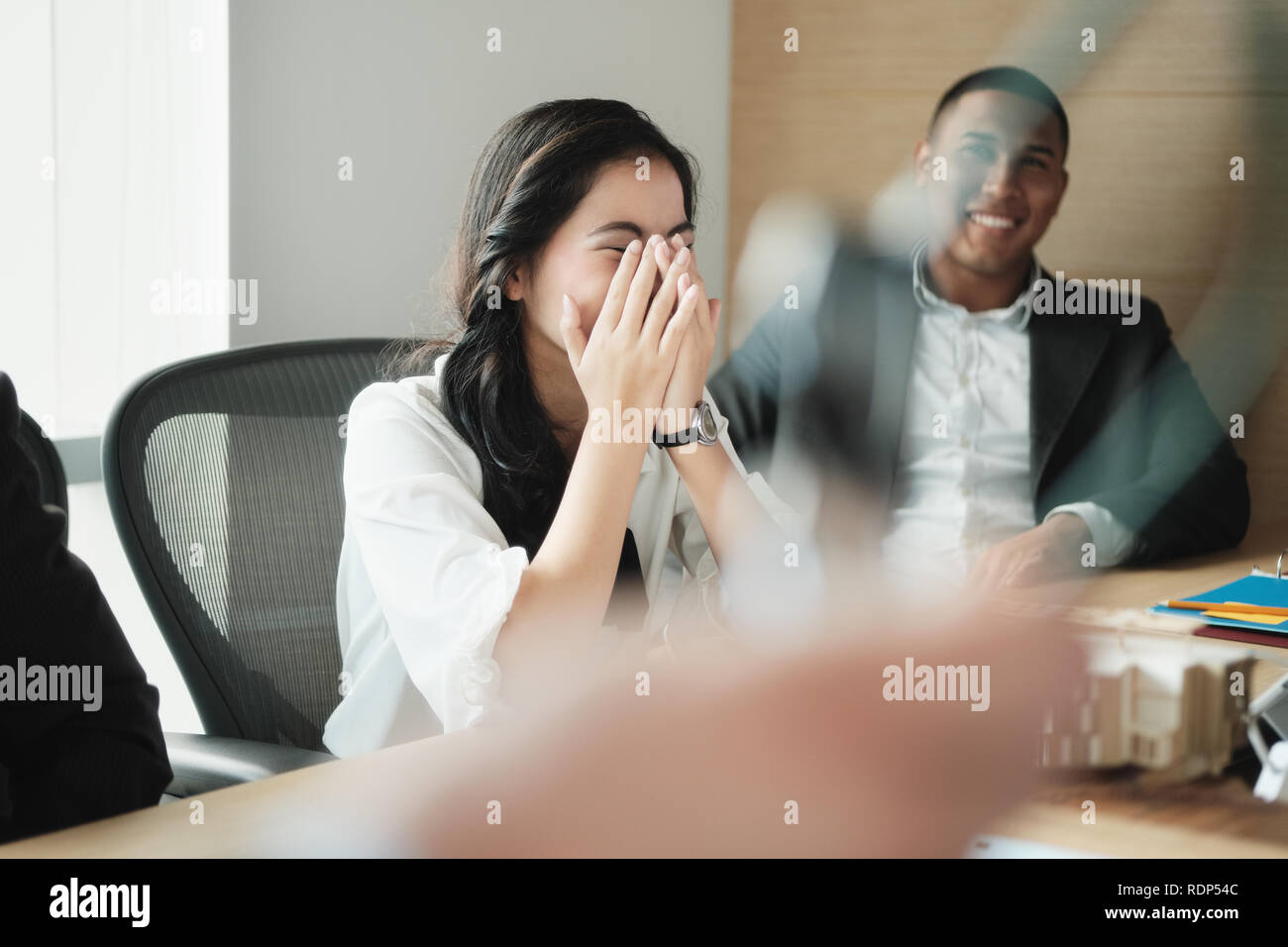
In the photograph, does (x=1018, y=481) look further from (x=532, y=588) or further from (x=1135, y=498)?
(x=532, y=588)

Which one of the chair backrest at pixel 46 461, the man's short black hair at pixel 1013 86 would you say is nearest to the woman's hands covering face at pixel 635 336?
the chair backrest at pixel 46 461

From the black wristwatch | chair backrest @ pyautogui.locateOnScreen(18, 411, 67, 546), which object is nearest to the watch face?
the black wristwatch

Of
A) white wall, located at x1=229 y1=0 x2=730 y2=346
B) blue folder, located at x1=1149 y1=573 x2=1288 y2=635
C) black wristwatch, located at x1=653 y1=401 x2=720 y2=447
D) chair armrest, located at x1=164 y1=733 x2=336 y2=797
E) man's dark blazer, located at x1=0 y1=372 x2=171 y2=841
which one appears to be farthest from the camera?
white wall, located at x1=229 y1=0 x2=730 y2=346

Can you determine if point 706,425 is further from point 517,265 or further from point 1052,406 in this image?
point 1052,406

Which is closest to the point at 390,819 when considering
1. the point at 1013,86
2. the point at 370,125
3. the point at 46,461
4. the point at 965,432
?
the point at 46,461

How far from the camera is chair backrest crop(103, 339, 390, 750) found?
95cm

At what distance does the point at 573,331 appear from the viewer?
3.31 feet

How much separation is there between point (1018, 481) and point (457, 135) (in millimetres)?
924

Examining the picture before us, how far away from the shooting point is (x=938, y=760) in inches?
22.6

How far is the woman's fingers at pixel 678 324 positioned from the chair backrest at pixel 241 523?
291 millimetres

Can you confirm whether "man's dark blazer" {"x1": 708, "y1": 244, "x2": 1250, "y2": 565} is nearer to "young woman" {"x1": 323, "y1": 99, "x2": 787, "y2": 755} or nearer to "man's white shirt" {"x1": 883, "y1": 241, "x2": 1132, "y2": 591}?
"man's white shirt" {"x1": 883, "y1": 241, "x2": 1132, "y2": 591}
